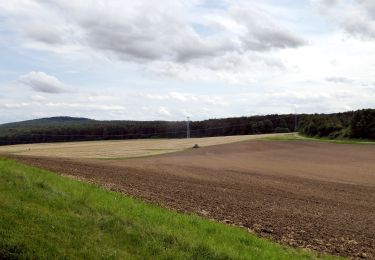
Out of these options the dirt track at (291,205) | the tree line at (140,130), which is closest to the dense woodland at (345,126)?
the tree line at (140,130)

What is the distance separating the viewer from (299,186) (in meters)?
27.5

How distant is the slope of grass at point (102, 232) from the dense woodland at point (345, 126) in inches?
2439

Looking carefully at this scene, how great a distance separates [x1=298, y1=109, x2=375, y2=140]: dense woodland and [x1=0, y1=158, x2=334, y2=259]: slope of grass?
62.0 m

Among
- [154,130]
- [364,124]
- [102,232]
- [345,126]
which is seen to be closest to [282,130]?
[154,130]

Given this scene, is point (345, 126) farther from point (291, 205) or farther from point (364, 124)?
point (291, 205)

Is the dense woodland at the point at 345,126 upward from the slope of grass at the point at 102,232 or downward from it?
upward

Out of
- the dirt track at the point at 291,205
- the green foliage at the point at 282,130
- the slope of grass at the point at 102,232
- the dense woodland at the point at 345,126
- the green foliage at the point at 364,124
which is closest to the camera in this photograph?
the slope of grass at the point at 102,232

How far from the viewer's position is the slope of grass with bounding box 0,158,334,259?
817cm

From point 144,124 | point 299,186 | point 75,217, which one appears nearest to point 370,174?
point 299,186

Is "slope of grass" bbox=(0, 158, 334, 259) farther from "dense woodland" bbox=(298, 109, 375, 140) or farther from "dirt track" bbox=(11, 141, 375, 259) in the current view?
"dense woodland" bbox=(298, 109, 375, 140)

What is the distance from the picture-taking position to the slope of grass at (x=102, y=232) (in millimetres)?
8172

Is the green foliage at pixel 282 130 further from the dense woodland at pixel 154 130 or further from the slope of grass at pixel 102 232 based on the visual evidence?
the slope of grass at pixel 102 232

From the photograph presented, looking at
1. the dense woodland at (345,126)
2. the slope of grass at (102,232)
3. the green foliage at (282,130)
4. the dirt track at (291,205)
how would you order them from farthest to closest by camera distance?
the green foliage at (282,130), the dense woodland at (345,126), the dirt track at (291,205), the slope of grass at (102,232)

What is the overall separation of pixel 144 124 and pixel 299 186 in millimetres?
110575
